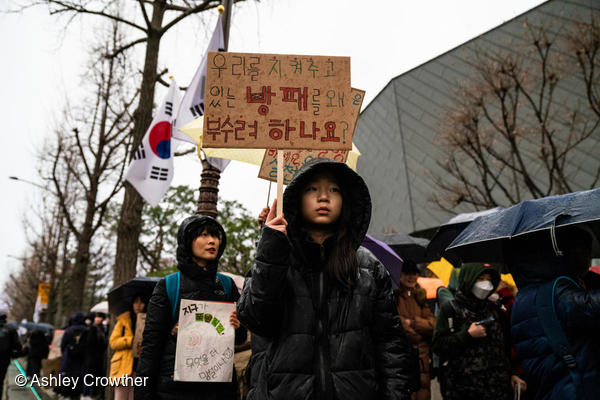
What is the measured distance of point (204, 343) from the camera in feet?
10.4

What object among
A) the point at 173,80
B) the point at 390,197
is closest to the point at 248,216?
the point at 390,197

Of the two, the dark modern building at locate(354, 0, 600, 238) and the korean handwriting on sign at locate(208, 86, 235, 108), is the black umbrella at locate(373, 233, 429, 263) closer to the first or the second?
the korean handwriting on sign at locate(208, 86, 235, 108)

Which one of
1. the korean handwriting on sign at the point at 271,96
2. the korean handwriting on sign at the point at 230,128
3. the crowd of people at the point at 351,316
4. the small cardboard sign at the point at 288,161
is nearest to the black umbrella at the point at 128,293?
the crowd of people at the point at 351,316

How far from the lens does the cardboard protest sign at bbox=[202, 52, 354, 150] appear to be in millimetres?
2689

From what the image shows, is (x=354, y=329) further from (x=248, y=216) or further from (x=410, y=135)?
(x=410, y=135)

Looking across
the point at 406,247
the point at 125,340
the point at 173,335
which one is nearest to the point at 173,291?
the point at 173,335

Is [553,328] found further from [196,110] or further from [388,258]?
[196,110]

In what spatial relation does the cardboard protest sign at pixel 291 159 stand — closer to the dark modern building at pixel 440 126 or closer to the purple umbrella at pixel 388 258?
the purple umbrella at pixel 388 258

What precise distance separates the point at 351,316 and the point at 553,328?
4.99ft

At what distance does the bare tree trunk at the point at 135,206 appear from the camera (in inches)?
322

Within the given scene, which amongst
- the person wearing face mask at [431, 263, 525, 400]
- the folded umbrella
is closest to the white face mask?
the person wearing face mask at [431, 263, 525, 400]

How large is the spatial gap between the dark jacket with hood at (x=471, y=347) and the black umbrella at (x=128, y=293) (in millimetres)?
3344

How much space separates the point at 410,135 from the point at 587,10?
12.3 meters

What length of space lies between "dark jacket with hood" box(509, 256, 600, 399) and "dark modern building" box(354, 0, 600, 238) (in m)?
12.8
